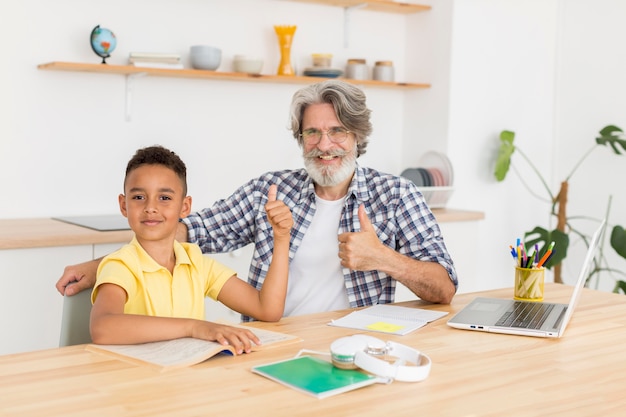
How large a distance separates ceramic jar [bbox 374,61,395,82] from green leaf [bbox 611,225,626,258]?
1.36 m

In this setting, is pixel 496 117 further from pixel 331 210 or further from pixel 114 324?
pixel 114 324

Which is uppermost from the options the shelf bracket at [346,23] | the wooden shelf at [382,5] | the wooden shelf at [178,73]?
the wooden shelf at [382,5]

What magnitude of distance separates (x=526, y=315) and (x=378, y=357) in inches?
23.9

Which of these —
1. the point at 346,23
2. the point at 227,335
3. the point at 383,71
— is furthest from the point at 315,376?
the point at 346,23

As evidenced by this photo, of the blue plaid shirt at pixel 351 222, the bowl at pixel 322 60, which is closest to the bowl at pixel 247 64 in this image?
the bowl at pixel 322 60

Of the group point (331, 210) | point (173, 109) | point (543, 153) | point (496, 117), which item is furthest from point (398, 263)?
point (543, 153)

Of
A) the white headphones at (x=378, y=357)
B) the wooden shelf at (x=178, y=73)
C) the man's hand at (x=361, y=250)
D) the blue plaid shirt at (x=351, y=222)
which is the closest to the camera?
the white headphones at (x=378, y=357)

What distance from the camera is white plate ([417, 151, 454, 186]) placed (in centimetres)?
403

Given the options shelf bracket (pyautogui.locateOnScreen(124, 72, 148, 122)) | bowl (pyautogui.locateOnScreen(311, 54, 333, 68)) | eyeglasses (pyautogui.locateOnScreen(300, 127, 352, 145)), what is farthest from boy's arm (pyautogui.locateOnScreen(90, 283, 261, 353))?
bowl (pyautogui.locateOnScreen(311, 54, 333, 68))

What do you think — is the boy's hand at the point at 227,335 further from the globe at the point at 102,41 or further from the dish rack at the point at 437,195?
the dish rack at the point at 437,195

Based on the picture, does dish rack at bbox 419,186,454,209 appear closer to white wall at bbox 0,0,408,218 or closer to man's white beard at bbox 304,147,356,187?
white wall at bbox 0,0,408,218

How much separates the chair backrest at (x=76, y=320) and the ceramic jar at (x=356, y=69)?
2467mm

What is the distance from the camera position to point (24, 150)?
3.35 m

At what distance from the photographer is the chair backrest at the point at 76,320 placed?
5.93 feet
